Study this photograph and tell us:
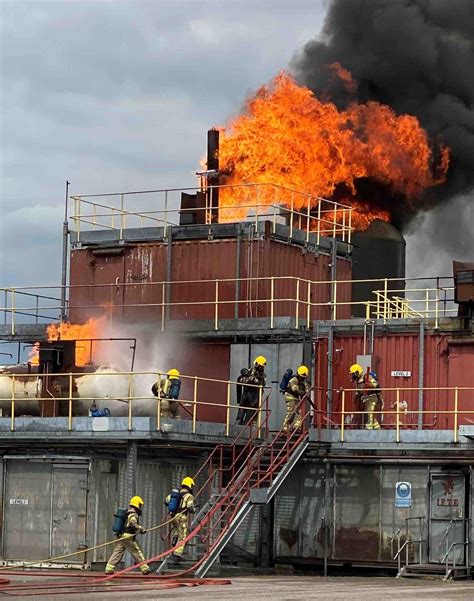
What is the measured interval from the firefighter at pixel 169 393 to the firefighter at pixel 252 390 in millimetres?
2371

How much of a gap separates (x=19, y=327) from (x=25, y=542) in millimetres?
9193

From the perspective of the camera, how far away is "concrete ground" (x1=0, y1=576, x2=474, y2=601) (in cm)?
2747

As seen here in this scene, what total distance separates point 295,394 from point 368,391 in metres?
2.10

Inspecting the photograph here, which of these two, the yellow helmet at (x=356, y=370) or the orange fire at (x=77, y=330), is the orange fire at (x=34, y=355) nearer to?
the orange fire at (x=77, y=330)

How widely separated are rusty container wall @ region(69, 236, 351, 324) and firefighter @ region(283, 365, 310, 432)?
3.47 metres

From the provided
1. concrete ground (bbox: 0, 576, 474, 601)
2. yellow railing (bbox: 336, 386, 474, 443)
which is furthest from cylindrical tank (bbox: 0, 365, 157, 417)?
concrete ground (bbox: 0, 576, 474, 601)

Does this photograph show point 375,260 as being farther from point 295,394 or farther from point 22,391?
point 22,391

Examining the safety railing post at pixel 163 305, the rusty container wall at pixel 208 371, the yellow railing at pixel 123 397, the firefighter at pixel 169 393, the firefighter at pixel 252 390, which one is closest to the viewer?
the firefighter at pixel 169 393

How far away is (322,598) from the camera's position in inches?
1084

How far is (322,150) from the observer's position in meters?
51.2

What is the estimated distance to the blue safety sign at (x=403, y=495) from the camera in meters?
38.3

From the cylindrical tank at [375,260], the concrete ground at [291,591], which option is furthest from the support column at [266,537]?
the cylindrical tank at [375,260]

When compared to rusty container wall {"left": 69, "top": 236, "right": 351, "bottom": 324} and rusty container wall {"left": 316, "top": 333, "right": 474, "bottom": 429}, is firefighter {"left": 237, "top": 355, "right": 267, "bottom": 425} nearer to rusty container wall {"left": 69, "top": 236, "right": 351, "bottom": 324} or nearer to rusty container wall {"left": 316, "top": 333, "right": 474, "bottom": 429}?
rusty container wall {"left": 316, "top": 333, "right": 474, "bottom": 429}

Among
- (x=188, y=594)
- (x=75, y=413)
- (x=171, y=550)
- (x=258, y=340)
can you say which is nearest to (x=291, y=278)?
(x=258, y=340)
